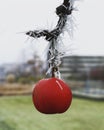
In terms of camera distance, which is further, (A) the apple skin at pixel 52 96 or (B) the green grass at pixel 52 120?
(B) the green grass at pixel 52 120

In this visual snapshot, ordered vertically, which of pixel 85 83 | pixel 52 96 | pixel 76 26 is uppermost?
pixel 76 26

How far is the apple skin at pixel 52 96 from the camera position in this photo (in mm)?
711

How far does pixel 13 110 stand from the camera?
120 inches

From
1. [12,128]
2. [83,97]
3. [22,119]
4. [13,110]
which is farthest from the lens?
[83,97]

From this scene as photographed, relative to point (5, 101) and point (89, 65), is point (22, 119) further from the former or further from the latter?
point (89, 65)

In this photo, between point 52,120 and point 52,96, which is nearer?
point 52,96

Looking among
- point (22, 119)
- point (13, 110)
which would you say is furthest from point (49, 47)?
point (13, 110)

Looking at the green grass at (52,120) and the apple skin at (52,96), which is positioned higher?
the apple skin at (52,96)

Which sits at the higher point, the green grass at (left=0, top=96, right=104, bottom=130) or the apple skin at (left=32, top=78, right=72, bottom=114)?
the apple skin at (left=32, top=78, right=72, bottom=114)

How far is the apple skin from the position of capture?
711mm

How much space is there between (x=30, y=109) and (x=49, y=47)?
2.51m

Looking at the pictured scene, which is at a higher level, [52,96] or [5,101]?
[52,96]

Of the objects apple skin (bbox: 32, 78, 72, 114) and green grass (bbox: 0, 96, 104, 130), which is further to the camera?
green grass (bbox: 0, 96, 104, 130)

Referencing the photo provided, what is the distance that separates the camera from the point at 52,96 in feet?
2.33
